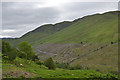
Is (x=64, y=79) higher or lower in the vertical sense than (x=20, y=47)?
lower

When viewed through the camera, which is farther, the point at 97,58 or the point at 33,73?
the point at 97,58

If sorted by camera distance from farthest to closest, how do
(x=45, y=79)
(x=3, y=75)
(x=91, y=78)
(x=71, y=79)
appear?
(x=91, y=78) < (x=71, y=79) < (x=45, y=79) < (x=3, y=75)

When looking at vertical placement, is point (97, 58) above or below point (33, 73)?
below

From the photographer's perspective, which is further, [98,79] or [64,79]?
[98,79]

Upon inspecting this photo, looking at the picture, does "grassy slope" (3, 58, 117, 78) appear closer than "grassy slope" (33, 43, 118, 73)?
Yes

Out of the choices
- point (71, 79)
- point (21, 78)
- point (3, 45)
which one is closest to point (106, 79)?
point (71, 79)

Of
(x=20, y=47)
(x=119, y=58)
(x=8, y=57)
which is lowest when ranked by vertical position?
(x=119, y=58)

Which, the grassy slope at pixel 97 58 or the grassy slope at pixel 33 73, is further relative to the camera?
the grassy slope at pixel 97 58

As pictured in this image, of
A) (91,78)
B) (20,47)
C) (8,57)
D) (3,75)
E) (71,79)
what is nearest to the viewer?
(3,75)

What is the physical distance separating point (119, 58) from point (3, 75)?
82343 millimetres

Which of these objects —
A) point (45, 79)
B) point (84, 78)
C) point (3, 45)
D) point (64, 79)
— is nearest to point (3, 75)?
point (45, 79)

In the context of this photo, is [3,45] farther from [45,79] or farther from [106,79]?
[106,79]

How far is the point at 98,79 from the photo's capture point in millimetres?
20750

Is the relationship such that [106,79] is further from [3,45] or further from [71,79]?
[3,45]
